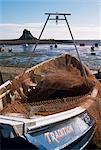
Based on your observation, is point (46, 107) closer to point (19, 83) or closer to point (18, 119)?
point (19, 83)

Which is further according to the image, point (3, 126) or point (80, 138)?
point (80, 138)

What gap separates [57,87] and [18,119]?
438cm

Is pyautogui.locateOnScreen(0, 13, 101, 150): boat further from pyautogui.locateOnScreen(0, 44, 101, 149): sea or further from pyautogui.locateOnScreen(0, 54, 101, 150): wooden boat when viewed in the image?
pyautogui.locateOnScreen(0, 44, 101, 149): sea

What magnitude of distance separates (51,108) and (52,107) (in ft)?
0.28

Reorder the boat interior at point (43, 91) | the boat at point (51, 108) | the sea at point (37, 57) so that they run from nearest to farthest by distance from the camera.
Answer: the boat at point (51, 108)
the boat interior at point (43, 91)
the sea at point (37, 57)

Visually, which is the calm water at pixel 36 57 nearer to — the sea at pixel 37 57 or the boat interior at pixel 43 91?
the sea at pixel 37 57

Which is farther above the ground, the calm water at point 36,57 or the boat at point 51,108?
the boat at point 51,108

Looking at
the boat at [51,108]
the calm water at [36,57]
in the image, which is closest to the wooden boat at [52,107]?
the boat at [51,108]

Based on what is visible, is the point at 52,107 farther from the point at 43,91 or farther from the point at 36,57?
the point at 36,57

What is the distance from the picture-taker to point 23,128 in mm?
6766

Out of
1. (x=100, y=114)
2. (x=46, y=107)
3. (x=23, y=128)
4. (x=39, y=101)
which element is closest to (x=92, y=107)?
(x=100, y=114)

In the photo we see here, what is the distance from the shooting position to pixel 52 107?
959 centimetres

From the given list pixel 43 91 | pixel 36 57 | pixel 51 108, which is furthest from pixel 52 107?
pixel 36 57

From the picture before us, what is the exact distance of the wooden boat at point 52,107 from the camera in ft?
23.0
